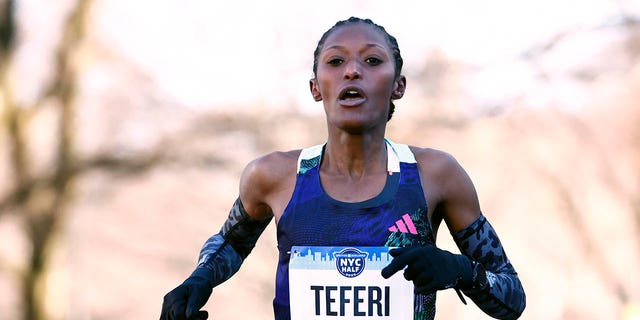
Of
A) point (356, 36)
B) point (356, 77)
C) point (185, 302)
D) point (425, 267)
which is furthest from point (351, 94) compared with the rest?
point (185, 302)

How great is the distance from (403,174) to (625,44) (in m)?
6.14

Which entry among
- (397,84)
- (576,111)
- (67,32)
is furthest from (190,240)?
(397,84)

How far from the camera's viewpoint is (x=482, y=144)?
7949mm

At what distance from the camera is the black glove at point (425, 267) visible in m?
2.16

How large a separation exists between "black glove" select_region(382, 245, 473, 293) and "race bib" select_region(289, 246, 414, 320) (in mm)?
204

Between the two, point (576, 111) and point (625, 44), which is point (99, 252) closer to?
point (576, 111)

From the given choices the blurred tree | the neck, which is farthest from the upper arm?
the blurred tree

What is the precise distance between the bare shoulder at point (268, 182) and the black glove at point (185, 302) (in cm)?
32

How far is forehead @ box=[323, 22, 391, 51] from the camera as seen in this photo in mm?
2627

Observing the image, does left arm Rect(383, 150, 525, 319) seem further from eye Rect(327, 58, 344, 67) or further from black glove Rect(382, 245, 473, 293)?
eye Rect(327, 58, 344, 67)

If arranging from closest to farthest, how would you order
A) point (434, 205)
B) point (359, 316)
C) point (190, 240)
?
point (359, 316), point (434, 205), point (190, 240)

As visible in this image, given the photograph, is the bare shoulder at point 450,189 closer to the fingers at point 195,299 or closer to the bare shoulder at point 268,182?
the bare shoulder at point 268,182

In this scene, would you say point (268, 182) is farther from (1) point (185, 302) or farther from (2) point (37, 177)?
(2) point (37, 177)

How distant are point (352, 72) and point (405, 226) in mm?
435
